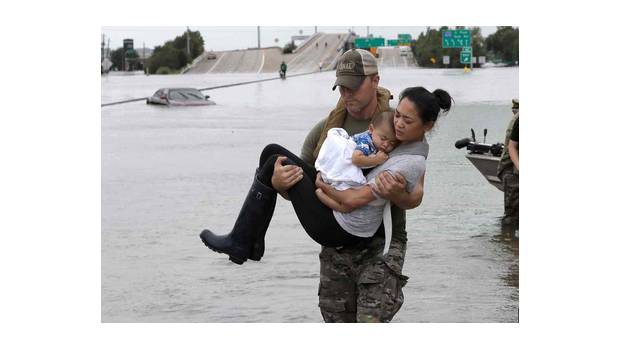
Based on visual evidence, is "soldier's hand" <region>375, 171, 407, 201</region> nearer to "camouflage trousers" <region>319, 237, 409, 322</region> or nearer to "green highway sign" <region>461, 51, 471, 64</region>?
"camouflage trousers" <region>319, 237, 409, 322</region>

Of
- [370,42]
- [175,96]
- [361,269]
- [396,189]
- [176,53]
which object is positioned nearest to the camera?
[396,189]

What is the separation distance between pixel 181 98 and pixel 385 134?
667 inches

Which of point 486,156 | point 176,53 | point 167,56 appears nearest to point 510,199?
point 486,156

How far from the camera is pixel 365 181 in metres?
5.69

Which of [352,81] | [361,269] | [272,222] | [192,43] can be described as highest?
[192,43]

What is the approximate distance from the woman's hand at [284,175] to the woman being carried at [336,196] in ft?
0.05

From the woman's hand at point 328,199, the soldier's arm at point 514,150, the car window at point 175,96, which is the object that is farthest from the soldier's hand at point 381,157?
the car window at point 175,96

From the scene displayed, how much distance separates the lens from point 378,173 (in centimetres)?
565

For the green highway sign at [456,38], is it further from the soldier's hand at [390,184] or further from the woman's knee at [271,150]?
the soldier's hand at [390,184]

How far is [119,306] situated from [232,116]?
1284cm

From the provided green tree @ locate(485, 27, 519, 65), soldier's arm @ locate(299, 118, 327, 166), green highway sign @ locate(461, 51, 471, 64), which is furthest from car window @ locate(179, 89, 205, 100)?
soldier's arm @ locate(299, 118, 327, 166)

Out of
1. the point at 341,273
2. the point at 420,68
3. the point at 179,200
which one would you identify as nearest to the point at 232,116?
the point at 179,200

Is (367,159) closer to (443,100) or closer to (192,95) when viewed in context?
(443,100)

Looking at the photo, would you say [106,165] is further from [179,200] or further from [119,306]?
[119,306]
